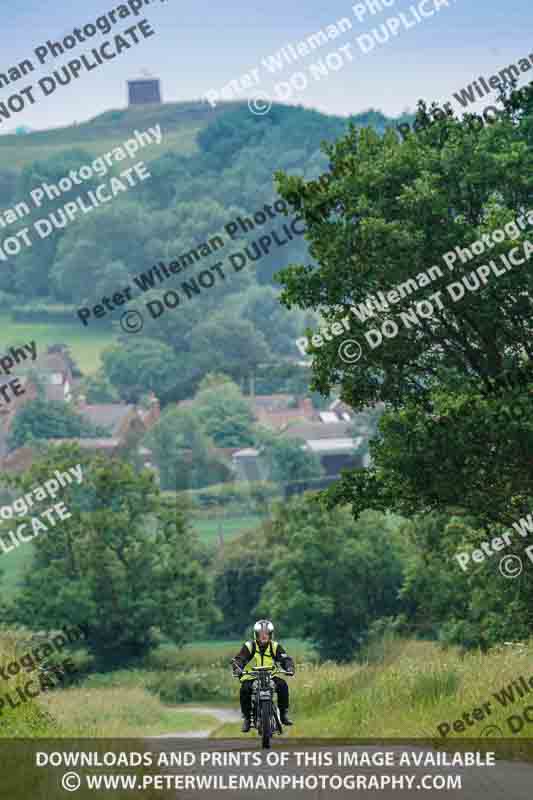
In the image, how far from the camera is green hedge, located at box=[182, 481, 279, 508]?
14875cm

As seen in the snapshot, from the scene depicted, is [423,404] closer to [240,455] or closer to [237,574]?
[237,574]

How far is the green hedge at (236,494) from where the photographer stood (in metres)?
149

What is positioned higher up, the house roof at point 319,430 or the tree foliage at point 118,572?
the house roof at point 319,430

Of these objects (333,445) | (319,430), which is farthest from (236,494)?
(319,430)

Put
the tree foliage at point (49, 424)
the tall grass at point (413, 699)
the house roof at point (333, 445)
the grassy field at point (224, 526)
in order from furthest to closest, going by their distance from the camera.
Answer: the tree foliage at point (49, 424) → the house roof at point (333, 445) → the grassy field at point (224, 526) → the tall grass at point (413, 699)

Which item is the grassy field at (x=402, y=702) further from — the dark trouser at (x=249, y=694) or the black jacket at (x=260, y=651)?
the black jacket at (x=260, y=651)

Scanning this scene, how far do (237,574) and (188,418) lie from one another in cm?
7084

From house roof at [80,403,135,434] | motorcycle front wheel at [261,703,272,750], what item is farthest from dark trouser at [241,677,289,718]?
house roof at [80,403,135,434]

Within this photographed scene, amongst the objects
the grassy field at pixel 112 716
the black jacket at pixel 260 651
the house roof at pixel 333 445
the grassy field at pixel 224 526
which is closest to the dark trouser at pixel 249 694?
the black jacket at pixel 260 651

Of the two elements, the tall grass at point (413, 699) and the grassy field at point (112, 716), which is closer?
the tall grass at point (413, 699)

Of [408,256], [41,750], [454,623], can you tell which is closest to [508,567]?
[408,256]

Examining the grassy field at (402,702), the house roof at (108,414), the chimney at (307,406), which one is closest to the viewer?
the grassy field at (402,702)

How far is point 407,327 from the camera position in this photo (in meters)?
23.5

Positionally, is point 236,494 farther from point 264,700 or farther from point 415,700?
point 264,700
